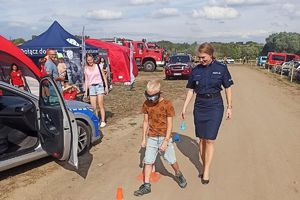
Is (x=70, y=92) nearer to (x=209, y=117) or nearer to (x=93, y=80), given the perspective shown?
(x=93, y=80)

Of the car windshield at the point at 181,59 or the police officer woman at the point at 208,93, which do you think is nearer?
the police officer woman at the point at 208,93

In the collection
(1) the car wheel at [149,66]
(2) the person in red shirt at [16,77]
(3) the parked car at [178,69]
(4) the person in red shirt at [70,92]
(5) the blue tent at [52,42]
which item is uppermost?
(5) the blue tent at [52,42]

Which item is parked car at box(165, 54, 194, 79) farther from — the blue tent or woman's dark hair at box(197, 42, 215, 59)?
woman's dark hair at box(197, 42, 215, 59)

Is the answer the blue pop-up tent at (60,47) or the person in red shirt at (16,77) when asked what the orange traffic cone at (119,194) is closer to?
the person in red shirt at (16,77)

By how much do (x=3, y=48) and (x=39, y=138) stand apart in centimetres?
524

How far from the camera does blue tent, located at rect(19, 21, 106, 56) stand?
1281 centimetres

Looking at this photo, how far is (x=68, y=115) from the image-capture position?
4605mm

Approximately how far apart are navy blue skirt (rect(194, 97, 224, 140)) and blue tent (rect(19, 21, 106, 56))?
9.01 metres

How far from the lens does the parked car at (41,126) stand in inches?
183

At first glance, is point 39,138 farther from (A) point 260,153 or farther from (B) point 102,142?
(A) point 260,153

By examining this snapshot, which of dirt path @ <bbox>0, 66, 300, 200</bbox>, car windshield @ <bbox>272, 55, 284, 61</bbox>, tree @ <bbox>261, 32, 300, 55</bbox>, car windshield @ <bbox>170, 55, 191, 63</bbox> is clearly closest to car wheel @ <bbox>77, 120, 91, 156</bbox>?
dirt path @ <bbox>0, 66, 300, 200</bbox>

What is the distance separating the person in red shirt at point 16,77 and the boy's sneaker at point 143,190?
6888mm

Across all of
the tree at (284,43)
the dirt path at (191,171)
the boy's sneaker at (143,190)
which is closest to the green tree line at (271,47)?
the tree at (284,43)

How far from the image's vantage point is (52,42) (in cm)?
1291
